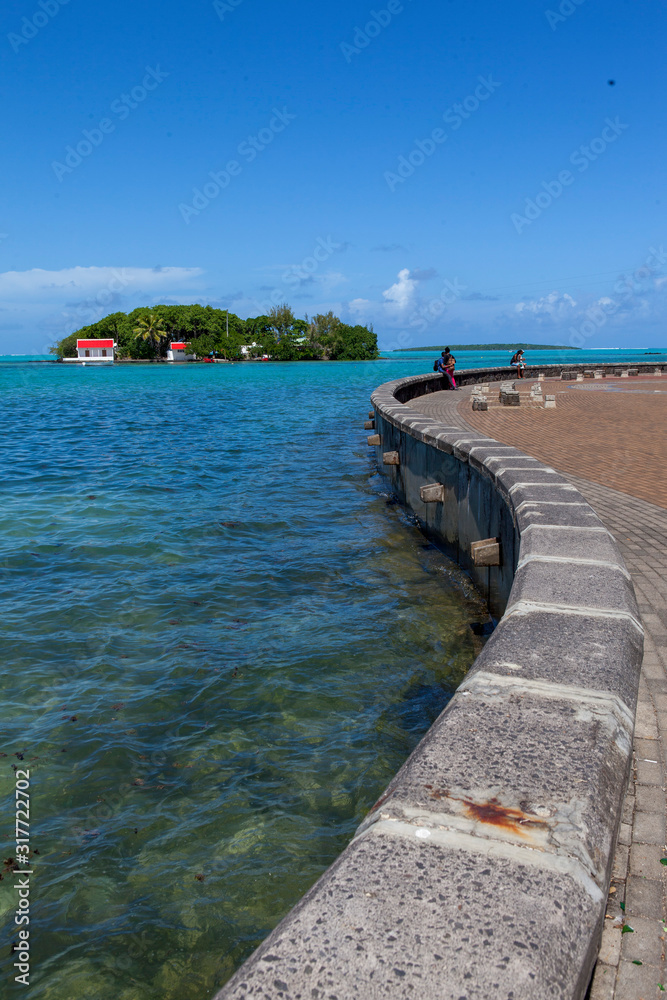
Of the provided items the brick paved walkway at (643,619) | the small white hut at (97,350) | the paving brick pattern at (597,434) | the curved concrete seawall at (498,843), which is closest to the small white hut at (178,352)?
the small white hut at (97,350)

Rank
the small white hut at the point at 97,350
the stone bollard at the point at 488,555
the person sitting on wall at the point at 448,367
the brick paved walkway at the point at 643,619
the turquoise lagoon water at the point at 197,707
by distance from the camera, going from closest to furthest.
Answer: the brick paved walkway at the point at 643,619
the turquoise lagoon water at the point at 197,707
the stone bollard at the point at 488,555
the person sitting on wall at the point at 448,367
the small white hut at the point at 97,350

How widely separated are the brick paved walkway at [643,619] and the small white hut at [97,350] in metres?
124

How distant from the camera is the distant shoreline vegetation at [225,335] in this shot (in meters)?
127

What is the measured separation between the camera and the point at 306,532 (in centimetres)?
1006

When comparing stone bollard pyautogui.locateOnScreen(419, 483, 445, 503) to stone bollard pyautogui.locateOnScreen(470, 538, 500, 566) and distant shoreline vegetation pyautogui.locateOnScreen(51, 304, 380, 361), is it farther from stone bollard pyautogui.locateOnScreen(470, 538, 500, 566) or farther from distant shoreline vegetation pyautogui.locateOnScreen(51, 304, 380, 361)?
distant shoreline vegetation pyautogui.locateOnScreen(51, 304, 380, 361)

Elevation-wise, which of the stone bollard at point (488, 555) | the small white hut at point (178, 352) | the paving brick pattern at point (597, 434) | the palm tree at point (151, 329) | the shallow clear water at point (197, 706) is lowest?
the shallow clear water at point (197, 706)

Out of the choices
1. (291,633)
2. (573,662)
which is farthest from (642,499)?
(573,662)

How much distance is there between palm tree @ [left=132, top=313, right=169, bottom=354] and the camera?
123700mm

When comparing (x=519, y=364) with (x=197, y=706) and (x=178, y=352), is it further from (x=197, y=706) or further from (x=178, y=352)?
(x=178, y=352)

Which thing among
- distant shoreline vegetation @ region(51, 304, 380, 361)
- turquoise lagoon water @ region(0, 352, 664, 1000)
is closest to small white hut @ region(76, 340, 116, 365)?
distant shoreline vegetation @ region(51, 304, 380, 361)

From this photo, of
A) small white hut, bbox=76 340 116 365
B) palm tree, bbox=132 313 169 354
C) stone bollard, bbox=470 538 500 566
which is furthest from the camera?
small white hut, bbox=76 340 116 365

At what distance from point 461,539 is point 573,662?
580 cm

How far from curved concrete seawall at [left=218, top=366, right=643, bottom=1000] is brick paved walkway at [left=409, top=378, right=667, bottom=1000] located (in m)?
0.48

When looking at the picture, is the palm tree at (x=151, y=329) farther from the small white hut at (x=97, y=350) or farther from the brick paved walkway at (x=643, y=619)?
the brick paved walkway at (x=643, y=619)
